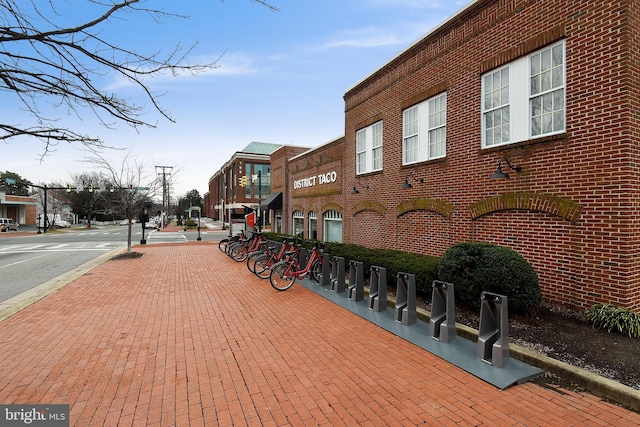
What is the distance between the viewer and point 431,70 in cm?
922

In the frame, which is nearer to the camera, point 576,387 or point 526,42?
point 576,387

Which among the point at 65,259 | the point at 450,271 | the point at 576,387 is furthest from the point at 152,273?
the point at 576,387

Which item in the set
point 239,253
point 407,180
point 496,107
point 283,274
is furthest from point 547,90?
point 239,253

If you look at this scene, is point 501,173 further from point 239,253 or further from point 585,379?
point 239,253

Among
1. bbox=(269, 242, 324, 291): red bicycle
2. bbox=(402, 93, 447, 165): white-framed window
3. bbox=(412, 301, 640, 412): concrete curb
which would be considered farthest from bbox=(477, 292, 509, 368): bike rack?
bbox=(402, 93, 447, 165): white-framed window

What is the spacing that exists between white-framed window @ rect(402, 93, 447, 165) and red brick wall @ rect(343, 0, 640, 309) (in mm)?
290

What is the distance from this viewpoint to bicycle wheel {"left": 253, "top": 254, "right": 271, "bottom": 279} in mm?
9547

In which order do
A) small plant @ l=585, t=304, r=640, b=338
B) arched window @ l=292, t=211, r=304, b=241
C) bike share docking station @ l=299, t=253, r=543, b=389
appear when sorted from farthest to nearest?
1. arched window @ l=292, t=211, r=304, b=241
2. small plant @ l=585, t=304, r=640, b=338
3. bike share docking station @ l=299, t=253, r=543, b=389

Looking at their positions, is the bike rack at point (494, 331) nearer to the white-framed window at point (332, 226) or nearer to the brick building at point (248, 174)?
the white-framed window at point (332, 226)

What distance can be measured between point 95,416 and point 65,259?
14.6m

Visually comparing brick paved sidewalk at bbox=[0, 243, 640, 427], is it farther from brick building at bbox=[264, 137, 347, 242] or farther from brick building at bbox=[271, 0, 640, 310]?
brick building at bbox=[264, 137, 347, 242]

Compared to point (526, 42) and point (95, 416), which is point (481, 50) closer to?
point (526, 42)

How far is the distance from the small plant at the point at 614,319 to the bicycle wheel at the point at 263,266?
7.12 metres

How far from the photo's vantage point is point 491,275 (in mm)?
5219
